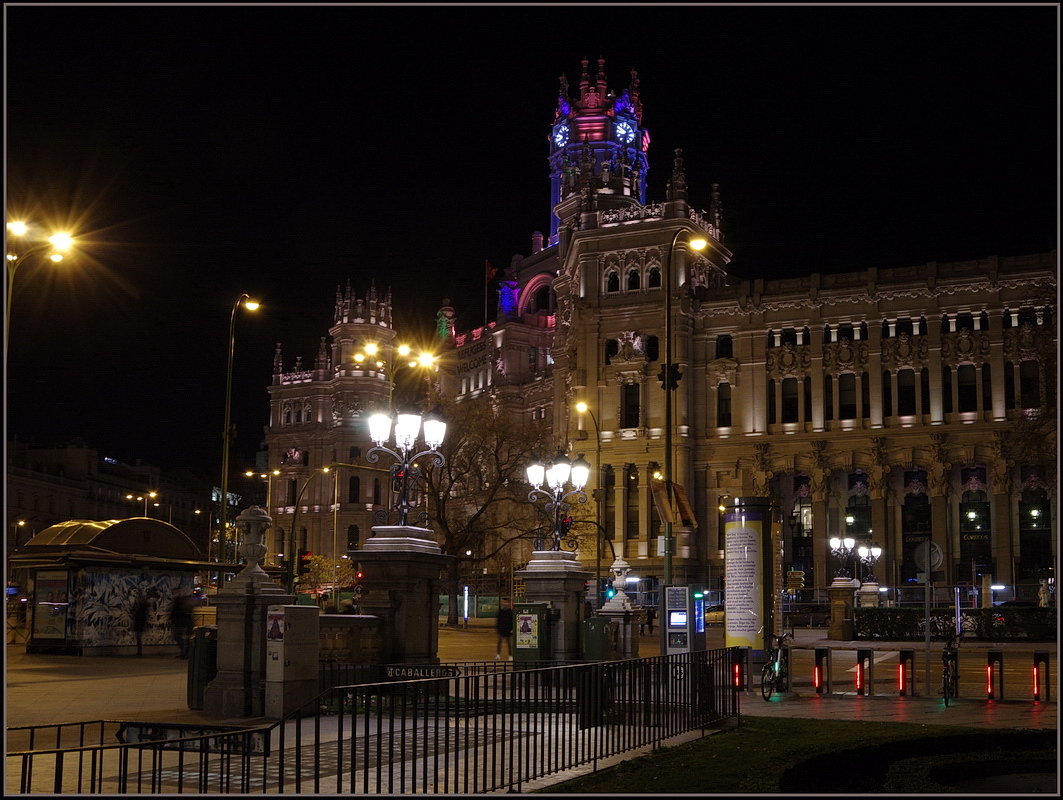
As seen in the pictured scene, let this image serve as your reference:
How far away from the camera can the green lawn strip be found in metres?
11.0

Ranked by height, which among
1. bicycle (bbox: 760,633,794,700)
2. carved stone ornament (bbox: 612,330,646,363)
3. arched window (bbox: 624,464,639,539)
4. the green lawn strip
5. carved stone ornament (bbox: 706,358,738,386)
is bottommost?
the green lawn strip

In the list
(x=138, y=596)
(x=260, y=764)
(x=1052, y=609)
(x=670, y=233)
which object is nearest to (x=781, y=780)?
(x=260, y=764)

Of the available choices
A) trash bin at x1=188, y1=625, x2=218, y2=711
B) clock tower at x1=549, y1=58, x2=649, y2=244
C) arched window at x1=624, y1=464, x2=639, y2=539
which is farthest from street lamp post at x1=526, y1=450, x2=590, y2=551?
clock tower at x1=549, y1=58, x2=649, y2=244

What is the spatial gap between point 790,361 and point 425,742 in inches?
2503

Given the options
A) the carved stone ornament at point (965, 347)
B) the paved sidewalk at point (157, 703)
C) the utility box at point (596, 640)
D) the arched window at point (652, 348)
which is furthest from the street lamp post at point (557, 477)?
the carved stone ornament at point (965, 347)

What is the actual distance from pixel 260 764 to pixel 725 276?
229ft

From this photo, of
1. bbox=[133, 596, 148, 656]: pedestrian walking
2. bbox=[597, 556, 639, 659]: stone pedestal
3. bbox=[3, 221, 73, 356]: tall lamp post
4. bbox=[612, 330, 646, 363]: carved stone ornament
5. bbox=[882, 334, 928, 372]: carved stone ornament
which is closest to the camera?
bbox=[3, 221, 73, 356]: tall lamp post

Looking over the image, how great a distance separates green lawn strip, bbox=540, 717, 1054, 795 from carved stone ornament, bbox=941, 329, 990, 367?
55661 mm

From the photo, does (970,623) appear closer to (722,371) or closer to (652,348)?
(722,371)

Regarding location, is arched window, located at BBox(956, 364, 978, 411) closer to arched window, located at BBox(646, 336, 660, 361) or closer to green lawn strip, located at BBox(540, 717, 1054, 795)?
arched window, located at BBox(646, 336, 660, 361)

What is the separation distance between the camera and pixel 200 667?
1789 cm

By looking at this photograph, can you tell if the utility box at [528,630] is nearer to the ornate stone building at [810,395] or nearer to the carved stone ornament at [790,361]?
the ornate stone building at [810,395]

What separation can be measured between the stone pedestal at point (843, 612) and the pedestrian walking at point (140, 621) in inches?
964

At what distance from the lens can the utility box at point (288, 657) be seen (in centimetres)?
1590
